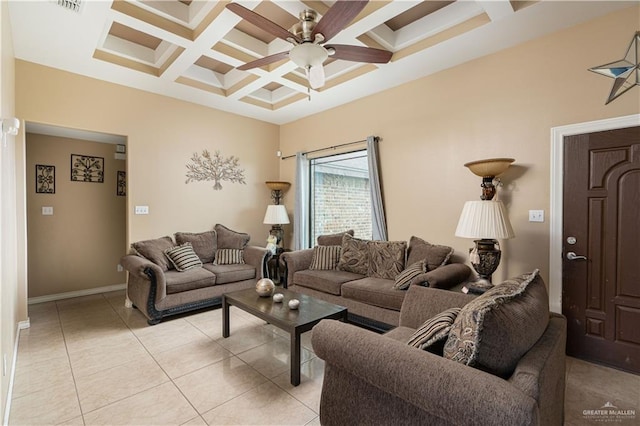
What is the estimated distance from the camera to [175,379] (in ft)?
7.60

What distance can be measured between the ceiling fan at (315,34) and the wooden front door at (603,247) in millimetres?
2012

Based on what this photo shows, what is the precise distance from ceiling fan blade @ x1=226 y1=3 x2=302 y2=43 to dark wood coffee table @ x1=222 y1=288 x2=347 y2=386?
2103 mm

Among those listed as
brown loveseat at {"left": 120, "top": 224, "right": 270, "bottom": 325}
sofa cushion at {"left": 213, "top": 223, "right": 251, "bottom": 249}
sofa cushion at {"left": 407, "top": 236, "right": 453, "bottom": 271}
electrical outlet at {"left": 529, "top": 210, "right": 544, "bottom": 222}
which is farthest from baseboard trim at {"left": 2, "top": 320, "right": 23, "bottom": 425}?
electrical outlet at {"left": 529, "top": 210, "right": 544, "bottom": 222}

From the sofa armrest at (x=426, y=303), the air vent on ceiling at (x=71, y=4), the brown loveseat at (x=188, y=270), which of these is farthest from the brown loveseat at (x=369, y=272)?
the air vent on ceiling at (x=71, y=4)

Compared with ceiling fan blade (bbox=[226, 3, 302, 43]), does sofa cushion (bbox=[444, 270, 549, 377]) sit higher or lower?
lower

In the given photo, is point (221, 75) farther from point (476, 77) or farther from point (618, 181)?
point (618, 181)

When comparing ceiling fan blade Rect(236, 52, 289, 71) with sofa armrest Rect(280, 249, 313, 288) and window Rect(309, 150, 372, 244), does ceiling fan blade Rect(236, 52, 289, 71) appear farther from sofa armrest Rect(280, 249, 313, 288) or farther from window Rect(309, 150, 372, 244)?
sofa armrest Rect(280, 249, 313, 288)

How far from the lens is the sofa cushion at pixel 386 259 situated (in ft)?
11.3

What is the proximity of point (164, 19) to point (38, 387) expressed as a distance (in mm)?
3241

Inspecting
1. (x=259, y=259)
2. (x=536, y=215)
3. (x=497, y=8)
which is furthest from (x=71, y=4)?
(x=536, y=215)

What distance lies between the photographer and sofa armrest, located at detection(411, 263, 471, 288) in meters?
2.74

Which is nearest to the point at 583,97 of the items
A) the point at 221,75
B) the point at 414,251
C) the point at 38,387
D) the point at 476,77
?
the point at 476,77

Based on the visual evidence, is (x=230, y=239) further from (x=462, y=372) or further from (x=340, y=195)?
(x=462, y=372)

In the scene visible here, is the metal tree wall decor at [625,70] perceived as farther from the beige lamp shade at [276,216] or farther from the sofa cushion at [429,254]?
the beige lamp shade at [276,216]
